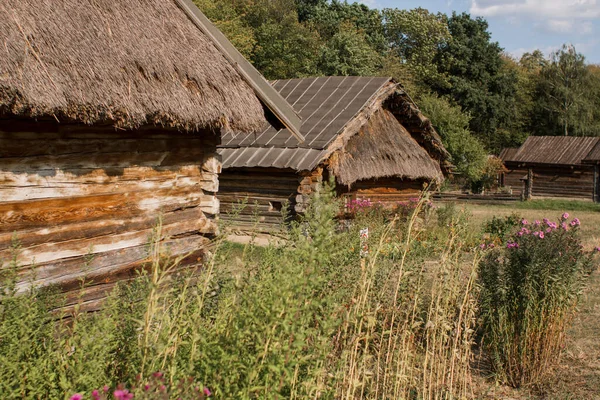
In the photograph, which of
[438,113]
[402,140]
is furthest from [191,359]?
[438,113]

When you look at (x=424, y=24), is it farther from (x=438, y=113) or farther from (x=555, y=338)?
(x=555, y=338)

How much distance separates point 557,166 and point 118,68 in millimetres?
29503

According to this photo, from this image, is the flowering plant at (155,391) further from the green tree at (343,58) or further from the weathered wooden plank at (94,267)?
the green tree at (343,58)

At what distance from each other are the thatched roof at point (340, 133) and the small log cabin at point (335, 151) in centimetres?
2

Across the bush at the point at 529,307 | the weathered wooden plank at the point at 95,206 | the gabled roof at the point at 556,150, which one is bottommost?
the bush at the point at 529,307

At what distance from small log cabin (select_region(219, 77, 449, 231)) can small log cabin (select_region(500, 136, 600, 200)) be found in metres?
17.1

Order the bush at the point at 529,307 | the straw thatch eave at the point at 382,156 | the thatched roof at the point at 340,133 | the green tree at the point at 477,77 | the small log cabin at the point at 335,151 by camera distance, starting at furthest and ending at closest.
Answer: the green tree at the point at 477,77
the straw thatch eave at the point at 382,156
the small log cabin at the point at 335,151
the thatched roof at the point at 340,133
the bush at the point at 529,307

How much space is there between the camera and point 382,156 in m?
14.4

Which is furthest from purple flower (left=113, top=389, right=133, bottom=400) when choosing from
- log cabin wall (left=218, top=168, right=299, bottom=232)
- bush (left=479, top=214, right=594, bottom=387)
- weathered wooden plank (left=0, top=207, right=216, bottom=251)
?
log cabin wall (left=218, top=168, right=299, bottom=232)

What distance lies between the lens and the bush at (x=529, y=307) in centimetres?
525

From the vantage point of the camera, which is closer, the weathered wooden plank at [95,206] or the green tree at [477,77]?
the weathered wooden plank at [95,206]

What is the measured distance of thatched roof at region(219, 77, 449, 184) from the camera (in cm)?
1276

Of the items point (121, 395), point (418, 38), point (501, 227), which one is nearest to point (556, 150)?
point (418, 38)

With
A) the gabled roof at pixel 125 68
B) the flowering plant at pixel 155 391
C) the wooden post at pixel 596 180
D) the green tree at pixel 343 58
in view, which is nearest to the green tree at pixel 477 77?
the green tree at pixel 343 58
